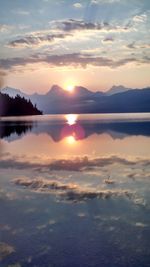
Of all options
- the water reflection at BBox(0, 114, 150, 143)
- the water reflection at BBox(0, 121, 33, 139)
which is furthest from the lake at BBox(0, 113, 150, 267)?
the water reflection at BBox(0, 121, 33, 139)

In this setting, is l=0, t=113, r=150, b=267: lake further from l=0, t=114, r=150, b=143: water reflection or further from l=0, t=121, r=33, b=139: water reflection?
l=0, t=121, r=33, b=139: water reflection

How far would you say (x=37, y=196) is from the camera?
14.2 meters

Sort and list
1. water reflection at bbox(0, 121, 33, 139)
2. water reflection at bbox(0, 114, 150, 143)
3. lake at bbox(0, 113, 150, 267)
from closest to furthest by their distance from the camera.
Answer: lake at bbox(0, 113, 150, 267), water reflection at bbox(0, 114, 150, 143), water reflection at bbox(0, 121, 33, 139)

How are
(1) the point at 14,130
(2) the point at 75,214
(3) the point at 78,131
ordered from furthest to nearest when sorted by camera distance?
(1) the point at 14,130
(3) the point at 78,131
(2) the point at 75,214

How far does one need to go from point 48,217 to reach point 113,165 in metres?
9.83

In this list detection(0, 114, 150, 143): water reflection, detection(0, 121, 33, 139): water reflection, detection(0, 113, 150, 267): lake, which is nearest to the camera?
detection(0, 113, 150, 267): lake

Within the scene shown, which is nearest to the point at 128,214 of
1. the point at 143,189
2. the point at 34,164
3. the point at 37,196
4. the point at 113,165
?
the point at 143,189

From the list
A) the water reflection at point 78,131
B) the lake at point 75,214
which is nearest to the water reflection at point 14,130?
the water reflection at point 78,131

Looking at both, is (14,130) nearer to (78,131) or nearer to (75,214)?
(78,131)

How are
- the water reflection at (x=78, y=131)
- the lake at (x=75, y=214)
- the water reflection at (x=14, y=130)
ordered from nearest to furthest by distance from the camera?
1. the lake at (x=75, y=214)
2. the water reflection at (x=78, y=131)
3. the water reflection at (x=14, y=130)

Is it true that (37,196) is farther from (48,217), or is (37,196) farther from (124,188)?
(124,188)

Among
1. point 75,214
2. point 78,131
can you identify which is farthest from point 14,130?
point 75,214

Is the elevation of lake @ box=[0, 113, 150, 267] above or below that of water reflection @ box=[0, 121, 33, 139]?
below

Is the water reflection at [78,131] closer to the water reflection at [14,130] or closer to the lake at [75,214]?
the water reflection at [14,130]
